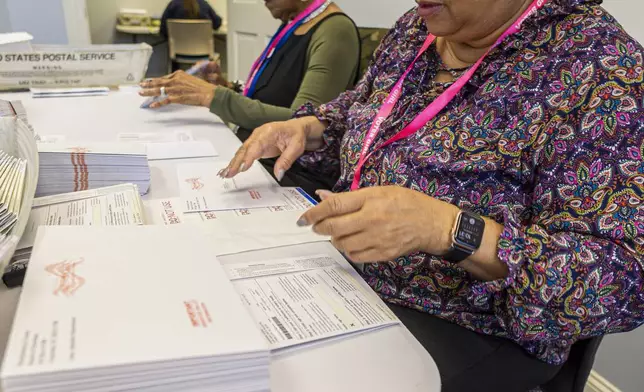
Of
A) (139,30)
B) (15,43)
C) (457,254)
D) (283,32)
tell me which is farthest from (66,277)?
(139,30)

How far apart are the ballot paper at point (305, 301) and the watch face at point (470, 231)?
14 cm

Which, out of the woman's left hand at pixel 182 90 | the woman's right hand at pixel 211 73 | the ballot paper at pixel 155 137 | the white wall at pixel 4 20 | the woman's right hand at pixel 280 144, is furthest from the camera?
the white wall at pixel 4 20

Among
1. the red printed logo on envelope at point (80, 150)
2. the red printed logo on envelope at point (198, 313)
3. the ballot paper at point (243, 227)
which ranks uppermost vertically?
the red printed logo on envelope at point (198, 313)

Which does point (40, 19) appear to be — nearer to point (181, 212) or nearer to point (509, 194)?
point (181, 212)

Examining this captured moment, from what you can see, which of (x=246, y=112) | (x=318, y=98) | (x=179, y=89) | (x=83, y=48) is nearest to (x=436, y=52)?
(x=318, y=98)

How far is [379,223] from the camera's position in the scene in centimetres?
61

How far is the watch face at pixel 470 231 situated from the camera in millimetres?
633

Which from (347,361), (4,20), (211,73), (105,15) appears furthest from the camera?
(105,15)

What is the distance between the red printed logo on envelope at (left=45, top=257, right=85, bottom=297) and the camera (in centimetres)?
45

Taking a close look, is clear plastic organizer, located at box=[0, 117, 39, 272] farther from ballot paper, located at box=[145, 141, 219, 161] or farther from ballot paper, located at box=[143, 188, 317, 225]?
ballot paper, located at box=[145, 141, 219, 161]

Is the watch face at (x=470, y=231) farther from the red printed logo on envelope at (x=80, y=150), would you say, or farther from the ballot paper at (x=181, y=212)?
the red printed logo on envelope at (x=80, y=150)

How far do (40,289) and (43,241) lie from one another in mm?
109

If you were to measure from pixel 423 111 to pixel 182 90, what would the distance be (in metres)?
0.93

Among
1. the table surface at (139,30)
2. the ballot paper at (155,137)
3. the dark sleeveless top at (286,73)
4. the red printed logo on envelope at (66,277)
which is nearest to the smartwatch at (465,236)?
the red printed logo on envelope at (66,277)
